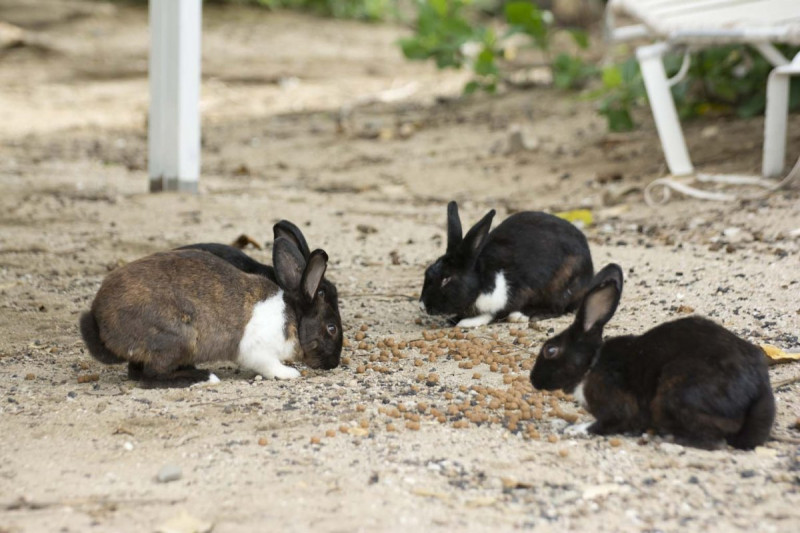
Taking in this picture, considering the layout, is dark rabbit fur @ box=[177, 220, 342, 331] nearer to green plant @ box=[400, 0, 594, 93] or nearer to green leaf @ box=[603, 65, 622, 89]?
green leaf @ box=[603, 65, 622, 89]

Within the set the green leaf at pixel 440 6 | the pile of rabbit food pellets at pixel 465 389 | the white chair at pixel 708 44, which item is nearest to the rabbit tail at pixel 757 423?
the pile of rabbit food pellets at pixel 465 389

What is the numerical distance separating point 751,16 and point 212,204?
4365 millimetres

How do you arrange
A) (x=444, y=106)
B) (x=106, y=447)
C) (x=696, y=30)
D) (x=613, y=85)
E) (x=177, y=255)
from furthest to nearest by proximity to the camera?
(x=444, y=106)
(x=613, y=85)
(x=696, y=30)
(x=177, y=255)
(x=106, y=447)

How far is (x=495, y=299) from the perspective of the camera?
556cm

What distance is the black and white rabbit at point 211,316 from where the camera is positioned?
441 cm

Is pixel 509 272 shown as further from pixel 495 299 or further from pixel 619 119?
pixel 619 119

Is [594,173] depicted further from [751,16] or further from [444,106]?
[444,106]

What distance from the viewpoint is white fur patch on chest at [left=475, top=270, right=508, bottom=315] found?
18.2 ft

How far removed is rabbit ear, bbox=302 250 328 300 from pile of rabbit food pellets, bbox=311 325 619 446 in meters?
0.39

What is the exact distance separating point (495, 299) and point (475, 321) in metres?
0.16

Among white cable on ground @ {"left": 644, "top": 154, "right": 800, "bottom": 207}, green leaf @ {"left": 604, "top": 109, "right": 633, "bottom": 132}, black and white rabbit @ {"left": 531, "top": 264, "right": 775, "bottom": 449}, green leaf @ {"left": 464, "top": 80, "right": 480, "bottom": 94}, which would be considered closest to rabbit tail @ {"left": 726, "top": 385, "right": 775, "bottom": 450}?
black and white rabbit @ {"left": 531, "top": 264, "right": 775, "bottom": 449}

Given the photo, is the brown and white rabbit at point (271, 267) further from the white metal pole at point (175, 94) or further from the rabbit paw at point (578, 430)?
the white metal pole at point (175, 94)

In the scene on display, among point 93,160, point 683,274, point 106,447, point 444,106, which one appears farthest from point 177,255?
point 444,106

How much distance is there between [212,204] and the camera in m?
8.24
